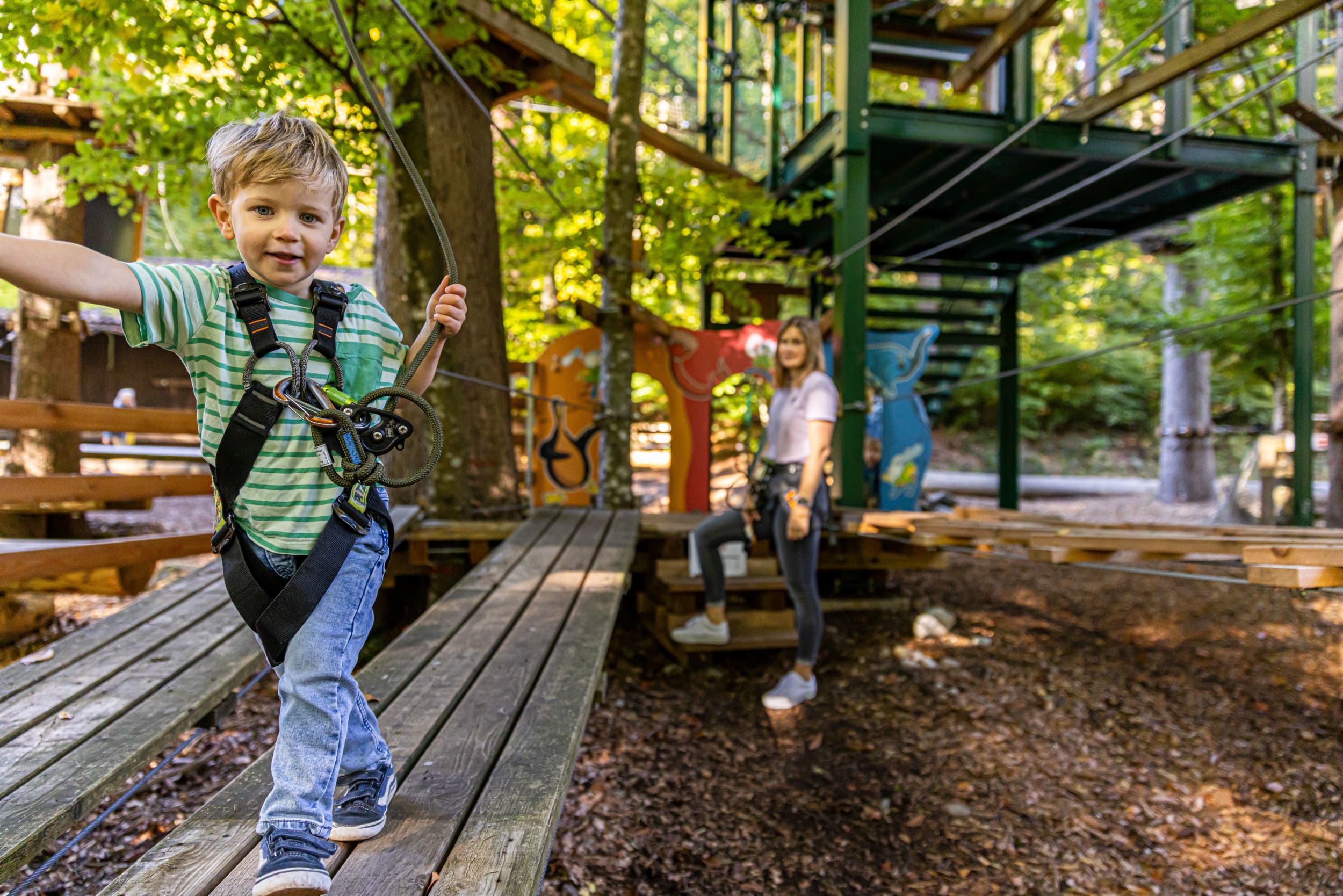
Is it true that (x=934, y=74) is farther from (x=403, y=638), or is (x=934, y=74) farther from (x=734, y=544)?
(x=403, y=638)

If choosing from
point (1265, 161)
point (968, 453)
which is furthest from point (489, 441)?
point (968, 453)

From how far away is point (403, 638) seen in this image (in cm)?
299

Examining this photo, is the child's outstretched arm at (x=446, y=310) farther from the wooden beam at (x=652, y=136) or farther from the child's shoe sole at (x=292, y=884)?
the wooden beam at (x=652, y=136)

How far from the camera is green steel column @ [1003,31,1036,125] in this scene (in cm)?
653

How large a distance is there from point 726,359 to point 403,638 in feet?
17.8

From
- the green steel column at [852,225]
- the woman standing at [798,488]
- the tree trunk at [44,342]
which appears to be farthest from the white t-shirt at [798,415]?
the tree trunk at [44,342]

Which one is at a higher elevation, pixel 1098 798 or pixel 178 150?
pixel 178 150

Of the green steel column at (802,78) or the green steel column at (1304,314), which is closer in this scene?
the green steel column at (1304,314)

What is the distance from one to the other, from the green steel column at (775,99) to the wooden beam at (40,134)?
6.16 m

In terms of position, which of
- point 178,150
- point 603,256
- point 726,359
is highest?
point 178,150

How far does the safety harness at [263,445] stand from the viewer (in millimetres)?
1539

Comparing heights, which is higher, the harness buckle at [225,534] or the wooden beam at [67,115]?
the wooden beam at [67,115]

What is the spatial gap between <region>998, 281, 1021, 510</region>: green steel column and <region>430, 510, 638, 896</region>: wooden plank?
728 cm

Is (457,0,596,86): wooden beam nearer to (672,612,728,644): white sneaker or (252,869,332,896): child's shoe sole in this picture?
(672,612,728,644): white sneaker
